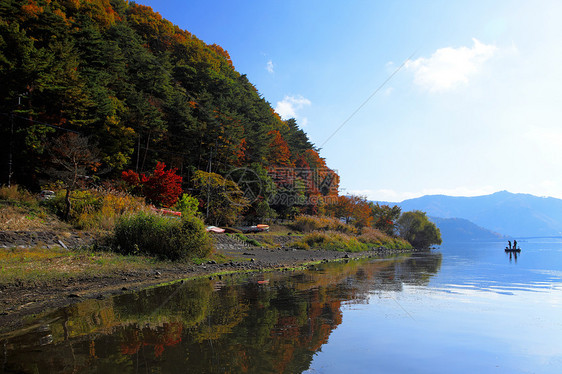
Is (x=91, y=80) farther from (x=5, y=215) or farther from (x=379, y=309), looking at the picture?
(x=379, y=309)

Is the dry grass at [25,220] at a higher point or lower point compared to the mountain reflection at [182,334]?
higher

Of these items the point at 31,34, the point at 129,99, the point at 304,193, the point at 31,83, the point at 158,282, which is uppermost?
the point at 31,34

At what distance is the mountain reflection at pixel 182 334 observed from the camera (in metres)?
4.16

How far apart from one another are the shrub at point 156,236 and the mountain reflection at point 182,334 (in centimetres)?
451

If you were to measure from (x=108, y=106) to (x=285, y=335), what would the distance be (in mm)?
28369

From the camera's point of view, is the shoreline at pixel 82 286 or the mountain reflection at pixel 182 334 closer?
the mountain reflection at pixel 182 334

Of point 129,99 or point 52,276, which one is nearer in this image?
point 52,276

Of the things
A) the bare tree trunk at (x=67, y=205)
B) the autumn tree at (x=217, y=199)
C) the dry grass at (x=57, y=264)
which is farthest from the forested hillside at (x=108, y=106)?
the dry grass at (x=57, y=264)

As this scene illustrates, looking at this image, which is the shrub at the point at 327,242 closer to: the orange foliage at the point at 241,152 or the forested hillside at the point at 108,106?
the forested hillside at the point at 108,106

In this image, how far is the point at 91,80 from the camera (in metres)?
28.2

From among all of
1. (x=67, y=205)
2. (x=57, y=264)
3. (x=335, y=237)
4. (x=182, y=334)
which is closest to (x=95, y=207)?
(x=67, y=205)

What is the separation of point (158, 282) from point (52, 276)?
2867 millimetres

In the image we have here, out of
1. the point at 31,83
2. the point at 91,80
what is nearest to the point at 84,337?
the point at 31,83

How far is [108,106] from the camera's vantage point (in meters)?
27.6
